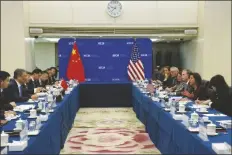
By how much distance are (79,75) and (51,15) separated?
2.02m

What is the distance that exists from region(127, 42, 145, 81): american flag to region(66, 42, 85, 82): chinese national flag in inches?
58.3

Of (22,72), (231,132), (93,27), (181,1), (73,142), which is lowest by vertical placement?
(73,142)

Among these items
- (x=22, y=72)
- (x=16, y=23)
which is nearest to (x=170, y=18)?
(x=16, y=23)

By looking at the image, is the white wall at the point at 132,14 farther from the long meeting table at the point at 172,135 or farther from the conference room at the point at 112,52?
the long meeting table at the point at 172,135

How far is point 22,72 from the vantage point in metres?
6.02

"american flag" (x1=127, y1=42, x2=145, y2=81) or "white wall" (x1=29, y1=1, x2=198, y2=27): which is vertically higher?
"white wall" (x1=29, y1=1, x2=198, y2=27)

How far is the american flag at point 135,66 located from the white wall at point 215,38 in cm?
185

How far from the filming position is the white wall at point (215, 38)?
9.95 m

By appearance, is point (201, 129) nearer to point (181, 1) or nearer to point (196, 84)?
point (196, 84)

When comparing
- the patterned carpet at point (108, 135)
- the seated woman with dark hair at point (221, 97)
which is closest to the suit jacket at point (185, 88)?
the patterned carpet at point (108, 135)

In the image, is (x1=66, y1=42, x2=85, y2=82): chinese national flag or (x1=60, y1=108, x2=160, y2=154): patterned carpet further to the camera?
(x1=66, y1=42, x2=85, y2=82): chinese national flag

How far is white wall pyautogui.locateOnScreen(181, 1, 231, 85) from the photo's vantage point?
9953mm

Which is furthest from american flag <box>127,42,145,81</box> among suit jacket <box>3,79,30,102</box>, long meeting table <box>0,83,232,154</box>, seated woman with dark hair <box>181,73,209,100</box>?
suit jacket <box>3,79,30,102</box>

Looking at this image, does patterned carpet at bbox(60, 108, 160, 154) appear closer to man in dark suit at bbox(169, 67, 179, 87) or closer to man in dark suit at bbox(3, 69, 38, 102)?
man in dark suit at bbox(3, 69, 38, 102)
